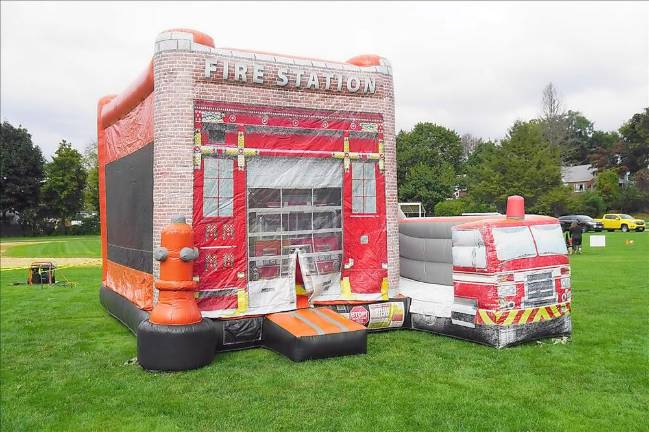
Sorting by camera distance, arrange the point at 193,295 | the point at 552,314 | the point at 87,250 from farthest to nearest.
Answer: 1. the point at 87,250
2. the point at 552,314
3. the point at 193,295

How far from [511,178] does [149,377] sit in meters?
35.6

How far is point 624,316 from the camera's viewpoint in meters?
9.59

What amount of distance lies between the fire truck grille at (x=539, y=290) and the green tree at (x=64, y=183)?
47795 millimetres

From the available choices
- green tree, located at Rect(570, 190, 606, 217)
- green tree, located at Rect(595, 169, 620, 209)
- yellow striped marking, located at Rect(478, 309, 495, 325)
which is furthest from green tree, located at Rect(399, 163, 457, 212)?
yellow striped marking, located at Rect(478, 309, 495, 325)

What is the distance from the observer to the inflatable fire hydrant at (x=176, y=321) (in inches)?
266

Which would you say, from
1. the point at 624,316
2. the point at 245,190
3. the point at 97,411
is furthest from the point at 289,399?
the point at 624,316

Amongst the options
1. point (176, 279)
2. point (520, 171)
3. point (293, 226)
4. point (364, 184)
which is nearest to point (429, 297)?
→ point (364, 184)

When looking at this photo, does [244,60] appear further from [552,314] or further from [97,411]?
[552,314]

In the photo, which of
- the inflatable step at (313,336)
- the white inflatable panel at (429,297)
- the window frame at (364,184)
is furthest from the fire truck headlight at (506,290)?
the window frame at (364,184)

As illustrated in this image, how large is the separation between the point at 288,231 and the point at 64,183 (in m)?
45.4

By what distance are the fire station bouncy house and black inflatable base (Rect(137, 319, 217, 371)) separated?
0.7 inches

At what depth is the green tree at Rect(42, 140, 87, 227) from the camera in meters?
48.4

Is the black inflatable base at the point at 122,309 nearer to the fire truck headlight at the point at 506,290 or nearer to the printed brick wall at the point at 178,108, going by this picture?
the printed brick wall at the point at 178,108

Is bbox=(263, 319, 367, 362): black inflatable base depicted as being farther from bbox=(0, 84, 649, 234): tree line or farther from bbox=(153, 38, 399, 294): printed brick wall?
bbox=(0, 84, 649, 234): tree line
